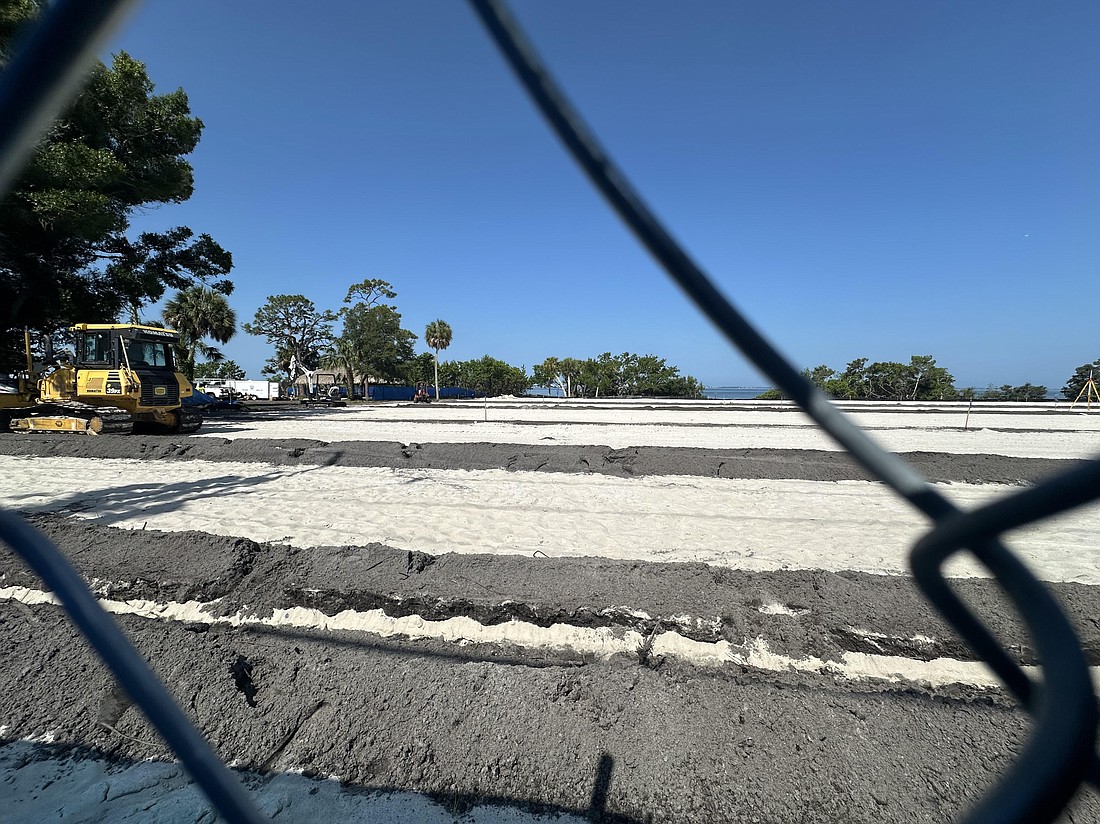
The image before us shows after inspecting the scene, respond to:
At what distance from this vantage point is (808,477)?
866cm

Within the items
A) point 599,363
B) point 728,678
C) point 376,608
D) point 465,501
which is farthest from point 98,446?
point 599,363

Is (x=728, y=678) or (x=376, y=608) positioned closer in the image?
(x=728, y=678)

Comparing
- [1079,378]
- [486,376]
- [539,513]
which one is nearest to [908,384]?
[1079,378]

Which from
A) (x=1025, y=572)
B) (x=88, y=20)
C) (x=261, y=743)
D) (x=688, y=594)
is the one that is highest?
(x=88, y=20)

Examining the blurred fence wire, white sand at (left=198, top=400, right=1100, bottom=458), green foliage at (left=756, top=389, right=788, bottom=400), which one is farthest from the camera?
white sand at (left=198, top=400, right=1100, bottom=458)

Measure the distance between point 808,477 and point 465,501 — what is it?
6116 millimetres

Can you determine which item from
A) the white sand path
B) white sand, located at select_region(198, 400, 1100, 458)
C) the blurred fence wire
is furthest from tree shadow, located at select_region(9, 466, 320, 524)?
the blurred fence wire

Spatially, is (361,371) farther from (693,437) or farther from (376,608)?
(376,608)

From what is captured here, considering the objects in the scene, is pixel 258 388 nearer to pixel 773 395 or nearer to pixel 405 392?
pixel 405 392

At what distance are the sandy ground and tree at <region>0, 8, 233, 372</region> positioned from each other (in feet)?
40.2

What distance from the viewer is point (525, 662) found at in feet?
10.1

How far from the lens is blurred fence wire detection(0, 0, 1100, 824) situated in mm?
402

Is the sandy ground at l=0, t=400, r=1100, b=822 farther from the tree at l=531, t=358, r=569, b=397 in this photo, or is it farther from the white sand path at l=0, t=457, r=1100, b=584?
the tree at l=531, t=358, r=569, b=397

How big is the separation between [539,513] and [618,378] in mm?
55416
